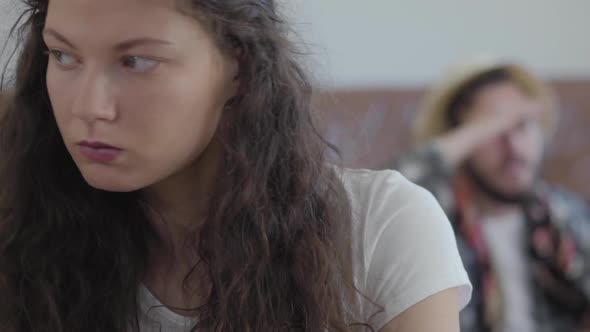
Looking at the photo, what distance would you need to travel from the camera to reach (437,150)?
5.87 feet

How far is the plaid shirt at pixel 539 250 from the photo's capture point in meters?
1.76

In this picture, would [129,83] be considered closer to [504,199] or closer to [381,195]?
[381,195]

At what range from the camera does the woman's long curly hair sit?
75cm

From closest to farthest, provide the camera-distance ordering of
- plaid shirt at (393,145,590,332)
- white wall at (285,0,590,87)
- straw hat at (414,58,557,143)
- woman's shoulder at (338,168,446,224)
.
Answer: woman's shoulder at (338,168,446,224) < plaid shirt at (393,145,590,332) < straw hat at (414,58,557,143) < white wall at (285,0,590,87)

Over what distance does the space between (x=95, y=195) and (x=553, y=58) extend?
1683 millimetres

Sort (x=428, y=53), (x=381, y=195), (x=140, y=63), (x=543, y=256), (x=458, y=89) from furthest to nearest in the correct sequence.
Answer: (x=428, y=53), (x=458, y=89), (x=543, y=256), (x=381, y=195), (x=140, y=63)

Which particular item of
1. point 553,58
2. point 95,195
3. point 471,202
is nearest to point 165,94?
point 95,195

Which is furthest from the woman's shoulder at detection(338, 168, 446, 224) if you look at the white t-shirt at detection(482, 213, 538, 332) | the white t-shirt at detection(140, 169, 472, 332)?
the white t-shirt at detection(482, 213, 538, 332)

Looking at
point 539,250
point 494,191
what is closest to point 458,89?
point 494,191

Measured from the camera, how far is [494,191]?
6.12 feet

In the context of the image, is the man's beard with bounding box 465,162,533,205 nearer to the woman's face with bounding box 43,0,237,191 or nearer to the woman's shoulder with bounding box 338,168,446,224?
the woman's shoulder with bounding box 338,168,446,224

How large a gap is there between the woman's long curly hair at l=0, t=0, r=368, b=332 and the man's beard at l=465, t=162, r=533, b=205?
1.11 metres

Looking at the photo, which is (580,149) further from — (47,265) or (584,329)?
A: (47,265)

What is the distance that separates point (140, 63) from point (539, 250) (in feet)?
4.35
